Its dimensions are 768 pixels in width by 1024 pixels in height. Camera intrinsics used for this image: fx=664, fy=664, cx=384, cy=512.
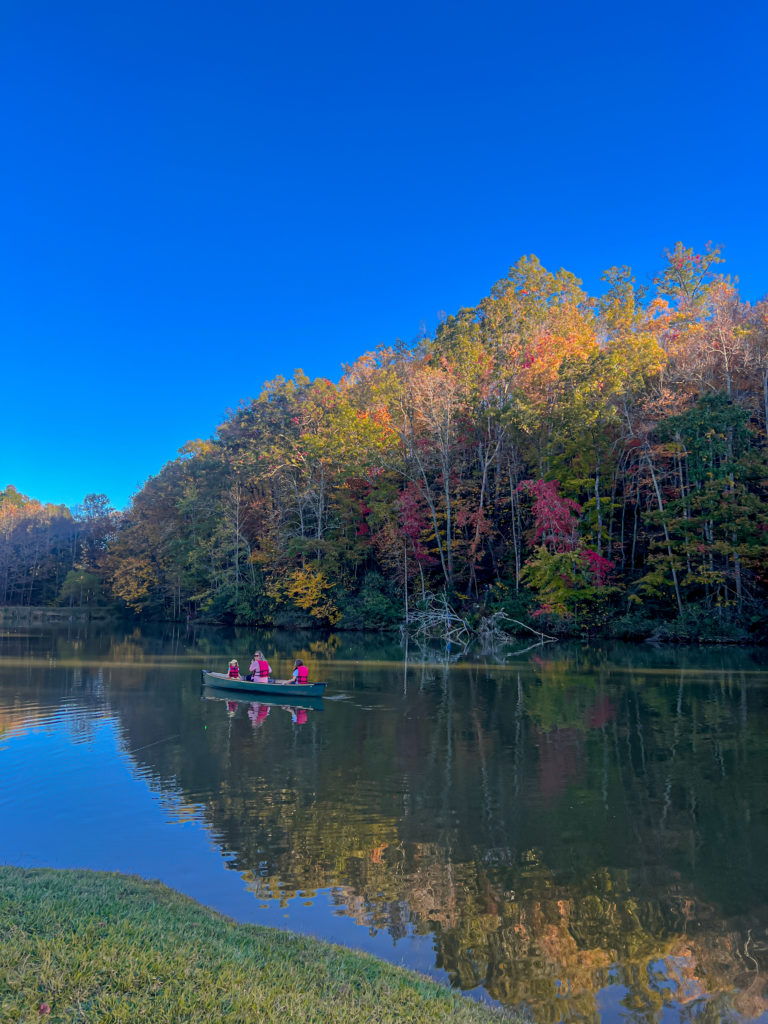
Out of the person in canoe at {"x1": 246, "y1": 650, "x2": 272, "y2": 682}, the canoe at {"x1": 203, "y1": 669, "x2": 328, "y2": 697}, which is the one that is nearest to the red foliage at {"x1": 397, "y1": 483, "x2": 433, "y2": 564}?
the canoe at {"x1": 203, "y1": 669, "x2": 328, "y2": 697}

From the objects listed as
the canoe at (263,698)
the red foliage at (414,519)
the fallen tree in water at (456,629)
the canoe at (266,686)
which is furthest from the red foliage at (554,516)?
the canoe at (263,698)

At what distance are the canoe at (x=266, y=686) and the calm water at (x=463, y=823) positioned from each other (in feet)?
1.71

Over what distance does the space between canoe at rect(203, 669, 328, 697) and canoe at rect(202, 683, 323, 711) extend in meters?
0.12

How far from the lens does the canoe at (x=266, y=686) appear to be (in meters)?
19.4

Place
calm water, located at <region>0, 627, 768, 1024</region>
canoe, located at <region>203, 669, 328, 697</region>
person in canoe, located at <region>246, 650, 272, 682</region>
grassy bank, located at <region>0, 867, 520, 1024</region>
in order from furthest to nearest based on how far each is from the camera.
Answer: person in canoe, located at <region>246, 650, 272, 682</region> → canoe, located at <region>203, 669, 328, 697</region> → calm water, located at <region>0, 627, 768, 1024</region> → grassy bank, located at <region>0, 867, 520, 1024</region>

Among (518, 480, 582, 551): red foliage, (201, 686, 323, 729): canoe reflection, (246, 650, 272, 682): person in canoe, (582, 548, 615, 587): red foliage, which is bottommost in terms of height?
(201, 686, 323, 729): canoe reflection

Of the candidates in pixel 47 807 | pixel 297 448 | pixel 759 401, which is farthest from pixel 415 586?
pixel 47 807

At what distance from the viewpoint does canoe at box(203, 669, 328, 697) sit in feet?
63.6

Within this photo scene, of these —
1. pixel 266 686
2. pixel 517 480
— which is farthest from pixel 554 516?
pixel 266 686

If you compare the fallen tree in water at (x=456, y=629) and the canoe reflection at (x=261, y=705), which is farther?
the fallen tree in water at (x=456, y=629)

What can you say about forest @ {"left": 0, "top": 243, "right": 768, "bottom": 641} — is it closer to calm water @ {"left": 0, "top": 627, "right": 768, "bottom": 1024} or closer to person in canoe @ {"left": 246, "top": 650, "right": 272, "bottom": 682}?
calm water @ {"left": 0, "top": 627, "right": 768, "bottom": 1024}

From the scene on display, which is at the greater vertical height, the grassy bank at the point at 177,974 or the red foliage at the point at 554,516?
the red foliage at the point at 554,516

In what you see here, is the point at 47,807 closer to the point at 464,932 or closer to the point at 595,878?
the point at 464,932

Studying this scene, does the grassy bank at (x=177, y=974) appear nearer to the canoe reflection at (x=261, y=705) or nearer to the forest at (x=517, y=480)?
the canoe reflection at (x=261, y=705)
